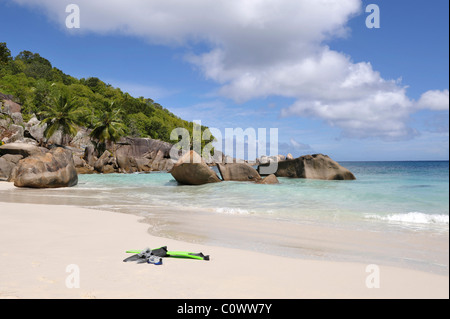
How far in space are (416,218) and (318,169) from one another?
1255 cm

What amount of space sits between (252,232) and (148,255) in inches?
107

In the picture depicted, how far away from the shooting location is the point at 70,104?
1555 inches

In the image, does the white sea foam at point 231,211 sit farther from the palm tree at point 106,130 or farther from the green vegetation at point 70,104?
the palm tree at point 106,130

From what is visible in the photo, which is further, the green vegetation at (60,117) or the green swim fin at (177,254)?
the green vegetation at (60,117)

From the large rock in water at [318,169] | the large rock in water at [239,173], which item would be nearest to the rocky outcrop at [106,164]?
the large rock in water at [239,173]

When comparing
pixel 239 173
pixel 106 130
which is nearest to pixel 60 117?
pixel 106 130

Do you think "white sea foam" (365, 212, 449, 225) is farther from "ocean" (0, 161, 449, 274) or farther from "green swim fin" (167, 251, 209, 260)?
"green swim fin" (167, 251, 209, 260)

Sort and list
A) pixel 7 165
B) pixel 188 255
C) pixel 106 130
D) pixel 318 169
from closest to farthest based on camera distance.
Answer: pixel 188 255 < pixel 318 169 < pixel 7 165 < pixel 106 130

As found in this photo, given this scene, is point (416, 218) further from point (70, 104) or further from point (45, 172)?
point (70, 104)

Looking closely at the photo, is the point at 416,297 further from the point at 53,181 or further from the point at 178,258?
the point at 53,181

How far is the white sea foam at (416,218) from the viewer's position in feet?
24.9

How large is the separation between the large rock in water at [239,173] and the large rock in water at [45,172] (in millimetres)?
8885
